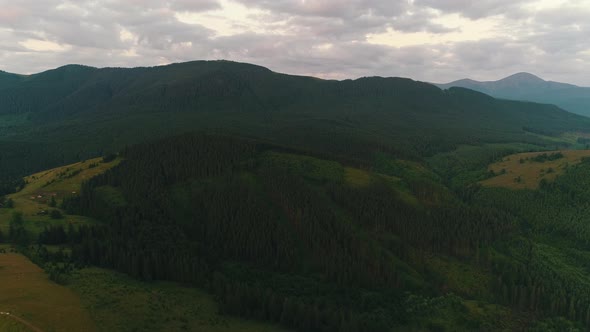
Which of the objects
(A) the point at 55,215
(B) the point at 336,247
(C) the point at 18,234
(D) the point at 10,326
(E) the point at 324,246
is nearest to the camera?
(D) the point at 10,326

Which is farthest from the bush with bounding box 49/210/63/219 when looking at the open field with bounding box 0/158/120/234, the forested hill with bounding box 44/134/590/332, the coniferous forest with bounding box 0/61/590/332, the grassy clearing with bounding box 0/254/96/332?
the grassy clearing with bounding box 0/254/96/332

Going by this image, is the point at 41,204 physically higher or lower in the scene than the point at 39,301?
lower

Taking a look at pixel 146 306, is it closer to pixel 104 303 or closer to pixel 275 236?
pixel 104 303

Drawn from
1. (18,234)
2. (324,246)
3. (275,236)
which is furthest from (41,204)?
(324,246)

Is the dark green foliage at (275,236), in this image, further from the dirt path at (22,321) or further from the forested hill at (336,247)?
the dirt path at (22,321)

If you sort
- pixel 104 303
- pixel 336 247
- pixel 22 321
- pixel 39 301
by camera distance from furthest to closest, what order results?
pixel 336 247 → pixel 104 303 → pixel 39 301 → pixel 22 321

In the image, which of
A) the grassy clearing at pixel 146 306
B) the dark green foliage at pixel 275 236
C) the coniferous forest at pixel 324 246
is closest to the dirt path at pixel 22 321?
the grassy clearing at pixel 146 306
